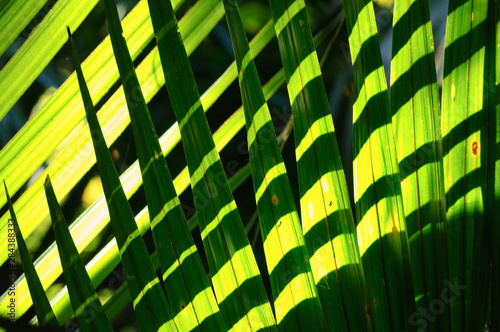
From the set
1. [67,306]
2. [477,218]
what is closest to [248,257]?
[477,218]

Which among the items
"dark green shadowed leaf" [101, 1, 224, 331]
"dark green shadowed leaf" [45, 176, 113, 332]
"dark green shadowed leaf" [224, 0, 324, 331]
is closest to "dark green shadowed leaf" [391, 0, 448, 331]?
"dark green shadowed leaf" [224, 0, 324, 331]

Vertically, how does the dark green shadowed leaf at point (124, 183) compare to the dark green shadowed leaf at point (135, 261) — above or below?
above

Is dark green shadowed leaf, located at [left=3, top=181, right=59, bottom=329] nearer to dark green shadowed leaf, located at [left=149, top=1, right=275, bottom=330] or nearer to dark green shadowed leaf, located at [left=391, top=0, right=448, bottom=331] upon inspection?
dark green shadowed leaf, located at [left=149, top=1, right=275, bottom=330]

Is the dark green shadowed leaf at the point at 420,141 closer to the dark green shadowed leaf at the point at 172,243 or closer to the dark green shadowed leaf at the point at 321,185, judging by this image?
the dark green shadowed leaf at the point at 321,185

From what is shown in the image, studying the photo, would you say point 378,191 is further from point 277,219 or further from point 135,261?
point 135,261

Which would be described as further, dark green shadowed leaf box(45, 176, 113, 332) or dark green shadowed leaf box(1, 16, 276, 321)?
dark green shadowed leaf box(1, 16, 276, 321)

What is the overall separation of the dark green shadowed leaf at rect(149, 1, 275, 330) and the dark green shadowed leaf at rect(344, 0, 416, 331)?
0.16 metres

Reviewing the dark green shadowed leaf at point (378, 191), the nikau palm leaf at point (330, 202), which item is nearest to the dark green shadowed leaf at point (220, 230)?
the nikau palm leaf at point (330, 202)

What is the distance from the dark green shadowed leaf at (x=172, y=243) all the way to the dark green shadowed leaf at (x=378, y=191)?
233 millimetres

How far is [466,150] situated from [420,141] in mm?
71

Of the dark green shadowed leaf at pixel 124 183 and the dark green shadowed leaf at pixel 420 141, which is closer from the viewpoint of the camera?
the dark green shadowed leaf at pixel 420 141

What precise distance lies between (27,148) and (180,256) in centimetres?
42

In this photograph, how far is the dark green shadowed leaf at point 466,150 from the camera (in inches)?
22.1

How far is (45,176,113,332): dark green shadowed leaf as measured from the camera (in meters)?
0.55
